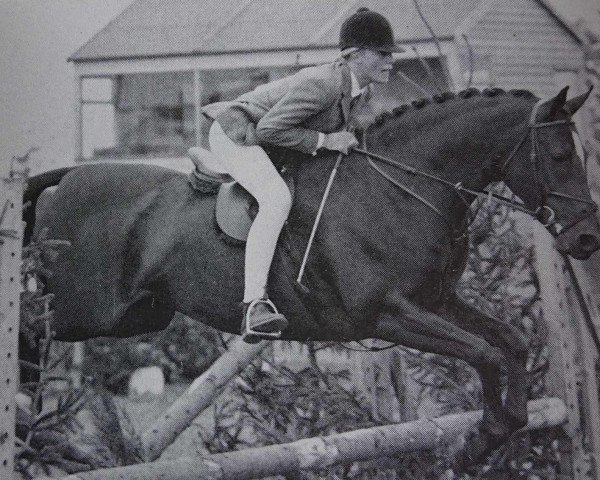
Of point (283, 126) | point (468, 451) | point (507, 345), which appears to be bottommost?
point (468, 451)

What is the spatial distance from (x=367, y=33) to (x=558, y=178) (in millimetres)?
741

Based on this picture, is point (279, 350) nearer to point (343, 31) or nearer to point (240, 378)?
point (240, 378)

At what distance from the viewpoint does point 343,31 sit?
2.76 metres

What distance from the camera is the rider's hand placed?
2723 millimetres

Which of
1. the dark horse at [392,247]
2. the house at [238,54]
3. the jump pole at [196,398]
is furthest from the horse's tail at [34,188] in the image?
the jump pole at [196,398]

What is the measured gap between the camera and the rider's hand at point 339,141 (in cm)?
272

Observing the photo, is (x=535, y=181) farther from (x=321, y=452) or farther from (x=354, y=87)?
(x=321, y=452)

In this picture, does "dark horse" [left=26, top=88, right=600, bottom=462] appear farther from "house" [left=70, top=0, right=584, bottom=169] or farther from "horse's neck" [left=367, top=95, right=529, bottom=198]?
"house" [left=70, top=0, right=584, bottom=169]

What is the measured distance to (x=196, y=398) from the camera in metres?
3.07

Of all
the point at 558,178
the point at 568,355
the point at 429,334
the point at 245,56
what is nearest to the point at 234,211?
the point at 429,334

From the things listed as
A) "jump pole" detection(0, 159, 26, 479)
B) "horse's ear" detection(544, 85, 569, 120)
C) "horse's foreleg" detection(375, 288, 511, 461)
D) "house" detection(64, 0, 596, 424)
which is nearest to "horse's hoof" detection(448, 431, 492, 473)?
"horse's foreleg" detection(375, 288, 511, 461)

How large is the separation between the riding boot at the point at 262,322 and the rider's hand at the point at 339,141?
1.71ft

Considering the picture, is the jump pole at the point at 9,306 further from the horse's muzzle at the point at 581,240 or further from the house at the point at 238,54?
the horse's muzzle at the point at 581,240

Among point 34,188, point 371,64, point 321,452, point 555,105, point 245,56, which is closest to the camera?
point 321,452
